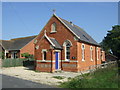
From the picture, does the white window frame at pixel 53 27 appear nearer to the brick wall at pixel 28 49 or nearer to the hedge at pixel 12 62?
the hedge at pixel 12 62

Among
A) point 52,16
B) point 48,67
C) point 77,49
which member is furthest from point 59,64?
point 52,16

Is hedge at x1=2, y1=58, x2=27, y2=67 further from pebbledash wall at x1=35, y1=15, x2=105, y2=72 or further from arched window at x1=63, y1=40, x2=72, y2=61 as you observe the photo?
arched window at x1=63, y1=40, x2=72, y2=61

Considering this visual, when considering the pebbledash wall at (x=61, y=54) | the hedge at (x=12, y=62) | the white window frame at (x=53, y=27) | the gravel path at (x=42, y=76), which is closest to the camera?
the gravel path at (x=42, y=76)

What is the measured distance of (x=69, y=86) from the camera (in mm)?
10844

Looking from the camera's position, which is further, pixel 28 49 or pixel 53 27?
pixel 28 49

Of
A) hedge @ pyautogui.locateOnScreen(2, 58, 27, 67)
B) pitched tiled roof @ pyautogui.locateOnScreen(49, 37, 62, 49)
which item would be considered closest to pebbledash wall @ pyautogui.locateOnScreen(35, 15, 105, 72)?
pitched tiled roof @ pyautogui.locateOnScreen(49, 37, 62, 49)

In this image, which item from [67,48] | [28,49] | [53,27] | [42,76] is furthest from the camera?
[28,49]

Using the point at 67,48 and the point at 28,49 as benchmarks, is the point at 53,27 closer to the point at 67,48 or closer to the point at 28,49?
the point at 67,48

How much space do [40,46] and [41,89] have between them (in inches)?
454

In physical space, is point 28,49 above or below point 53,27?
below

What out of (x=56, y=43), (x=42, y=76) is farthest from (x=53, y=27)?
(x=42, y=76)

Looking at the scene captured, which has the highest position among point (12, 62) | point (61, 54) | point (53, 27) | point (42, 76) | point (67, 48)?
point (53, 27)

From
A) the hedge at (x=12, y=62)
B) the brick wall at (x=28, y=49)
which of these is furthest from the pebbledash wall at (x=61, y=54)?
the brick wall at (x=28, y=49)

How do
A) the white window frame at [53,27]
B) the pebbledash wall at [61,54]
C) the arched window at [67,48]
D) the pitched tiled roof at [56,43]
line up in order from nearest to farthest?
the pebbledash wall at [61,54]
the pitched tiled roof at [56,43]
the arched window at [67,48]
the white window frame at [53,27]
